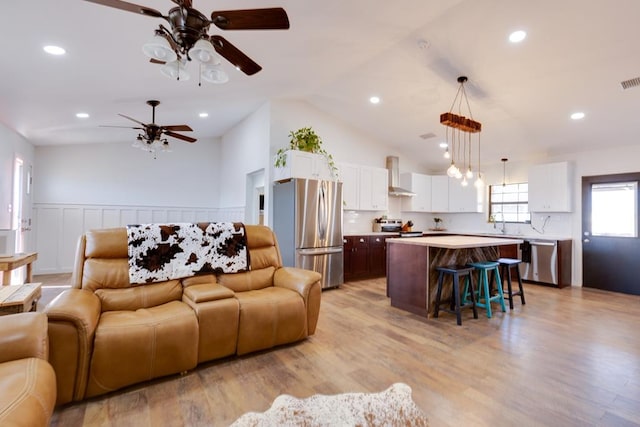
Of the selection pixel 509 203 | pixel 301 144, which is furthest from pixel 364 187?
pixel 509 203

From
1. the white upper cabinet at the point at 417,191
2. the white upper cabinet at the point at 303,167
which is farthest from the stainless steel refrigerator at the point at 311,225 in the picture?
the white upper cabinet at the point at 417,191

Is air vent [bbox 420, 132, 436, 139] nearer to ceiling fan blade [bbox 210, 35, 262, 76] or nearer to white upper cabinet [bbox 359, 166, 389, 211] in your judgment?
white upper cabinet [bbox 359, 166, 389, 211]

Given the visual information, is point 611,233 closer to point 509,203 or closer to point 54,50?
point 509,203

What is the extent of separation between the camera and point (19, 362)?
1497 mm

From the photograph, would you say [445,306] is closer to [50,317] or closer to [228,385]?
[228,385]

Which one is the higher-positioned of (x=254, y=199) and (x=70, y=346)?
(x=254, y=199)

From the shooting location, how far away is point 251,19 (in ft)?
6.12

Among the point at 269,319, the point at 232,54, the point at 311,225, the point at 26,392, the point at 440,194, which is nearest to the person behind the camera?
the point at 26,392

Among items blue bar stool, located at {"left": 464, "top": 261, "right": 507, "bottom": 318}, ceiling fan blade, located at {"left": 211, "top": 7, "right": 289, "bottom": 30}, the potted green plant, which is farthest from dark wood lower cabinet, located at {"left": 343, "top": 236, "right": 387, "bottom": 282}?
ceiling fan blade, located at {"left": 211, "top": 7, "right": 289, "bottom": 30}

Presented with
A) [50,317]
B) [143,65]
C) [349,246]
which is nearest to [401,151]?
[349,246]

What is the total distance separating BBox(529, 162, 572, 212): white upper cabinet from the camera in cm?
552

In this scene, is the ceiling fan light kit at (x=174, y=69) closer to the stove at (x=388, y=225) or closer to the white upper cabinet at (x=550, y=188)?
the stove at (x=388, y=225)

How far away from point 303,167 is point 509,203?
4672 millimetres

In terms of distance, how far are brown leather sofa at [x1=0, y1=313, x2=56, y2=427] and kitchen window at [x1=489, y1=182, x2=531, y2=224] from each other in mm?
7341
